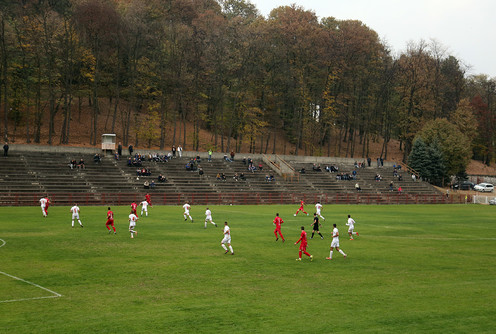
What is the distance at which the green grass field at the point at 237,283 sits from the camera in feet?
44.0

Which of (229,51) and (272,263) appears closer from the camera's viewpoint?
(272,263)

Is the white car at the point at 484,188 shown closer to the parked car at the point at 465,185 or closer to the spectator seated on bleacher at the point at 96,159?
the parked car at the point at 465,185

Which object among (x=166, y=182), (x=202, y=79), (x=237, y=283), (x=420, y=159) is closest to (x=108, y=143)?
(x=166, y=182)

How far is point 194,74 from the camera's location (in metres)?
75.8

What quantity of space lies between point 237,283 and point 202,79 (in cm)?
6245

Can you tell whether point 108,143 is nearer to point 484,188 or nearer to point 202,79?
point 202,79

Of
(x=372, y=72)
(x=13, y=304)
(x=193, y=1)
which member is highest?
(x=193, y=1)

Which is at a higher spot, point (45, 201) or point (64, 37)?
point (64, 37)

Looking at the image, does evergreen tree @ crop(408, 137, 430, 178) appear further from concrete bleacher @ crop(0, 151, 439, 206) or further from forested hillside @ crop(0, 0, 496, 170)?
concrete bleacher @ crop(0, 151, 439, 206)

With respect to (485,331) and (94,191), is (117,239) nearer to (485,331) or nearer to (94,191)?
(485,331)

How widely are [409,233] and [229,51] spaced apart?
49.7 meters

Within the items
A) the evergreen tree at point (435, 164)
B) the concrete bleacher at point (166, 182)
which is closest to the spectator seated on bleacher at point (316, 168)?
the concrete bleacher at point (166, 182)

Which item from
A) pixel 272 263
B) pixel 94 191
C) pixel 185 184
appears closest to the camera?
pixel 272 263

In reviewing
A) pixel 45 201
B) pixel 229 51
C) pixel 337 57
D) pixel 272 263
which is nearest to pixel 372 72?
pixel 337 57
